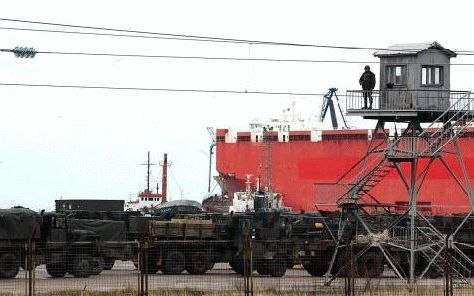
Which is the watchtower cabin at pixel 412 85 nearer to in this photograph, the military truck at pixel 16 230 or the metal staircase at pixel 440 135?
the metal staircase at pixel 440 135

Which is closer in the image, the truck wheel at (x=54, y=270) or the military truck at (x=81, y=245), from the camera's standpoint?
the truck wheel at (x=54, y=270)

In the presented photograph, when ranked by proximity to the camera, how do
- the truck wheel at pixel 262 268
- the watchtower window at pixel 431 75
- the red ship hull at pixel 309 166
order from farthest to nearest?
the red ship hull at pixel 309 166 → the truck wheel at pixel 262 268 → the watchtower window at pixel 431 75

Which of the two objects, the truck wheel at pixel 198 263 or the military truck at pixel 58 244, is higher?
the military truck at pixel 58 244

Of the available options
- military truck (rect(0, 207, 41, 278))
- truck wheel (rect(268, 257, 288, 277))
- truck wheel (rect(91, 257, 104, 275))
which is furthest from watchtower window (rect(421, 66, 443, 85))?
military truck (rect(0, 207, 41, 278))

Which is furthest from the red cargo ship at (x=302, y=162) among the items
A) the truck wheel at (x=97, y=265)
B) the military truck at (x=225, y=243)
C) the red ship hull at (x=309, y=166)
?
the truck wheel at (x=97, y=265)

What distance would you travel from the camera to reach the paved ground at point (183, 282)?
28.8 m

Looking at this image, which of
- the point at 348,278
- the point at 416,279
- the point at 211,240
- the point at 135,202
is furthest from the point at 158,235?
the point at 135,202

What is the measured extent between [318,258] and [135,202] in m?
Result: 66.1

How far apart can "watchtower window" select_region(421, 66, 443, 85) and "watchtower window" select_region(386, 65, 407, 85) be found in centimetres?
63

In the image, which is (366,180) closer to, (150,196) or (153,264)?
(153,264)

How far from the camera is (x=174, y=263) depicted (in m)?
36.9

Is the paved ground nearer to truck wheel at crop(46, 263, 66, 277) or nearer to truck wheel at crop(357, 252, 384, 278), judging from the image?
truck wheel at crop(46, 263, 66, 277)

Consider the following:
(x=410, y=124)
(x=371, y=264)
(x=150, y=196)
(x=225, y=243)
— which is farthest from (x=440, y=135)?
(x=150, y=196)

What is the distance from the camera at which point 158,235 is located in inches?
1486
